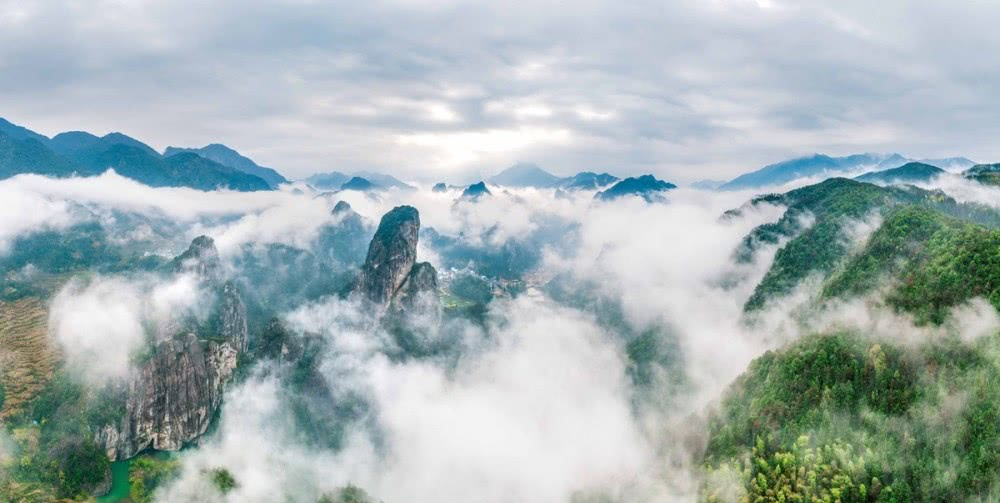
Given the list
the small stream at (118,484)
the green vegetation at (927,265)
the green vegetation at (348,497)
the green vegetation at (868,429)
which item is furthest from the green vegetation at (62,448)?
the green vegetation at (927,265)

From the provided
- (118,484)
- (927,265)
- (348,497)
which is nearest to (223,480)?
(348,497)

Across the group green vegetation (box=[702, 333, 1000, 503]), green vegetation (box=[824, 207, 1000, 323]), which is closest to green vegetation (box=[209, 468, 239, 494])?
green vegetation (box=[702, 333, 1000, 503])

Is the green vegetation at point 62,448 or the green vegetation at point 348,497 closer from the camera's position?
the green vegetation at point 348,497

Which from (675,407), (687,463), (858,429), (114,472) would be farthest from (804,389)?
(114,472)

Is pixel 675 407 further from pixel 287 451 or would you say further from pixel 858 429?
pixel 287 451

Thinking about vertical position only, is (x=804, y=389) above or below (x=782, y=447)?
above

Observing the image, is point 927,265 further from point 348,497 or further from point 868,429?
point 348,497

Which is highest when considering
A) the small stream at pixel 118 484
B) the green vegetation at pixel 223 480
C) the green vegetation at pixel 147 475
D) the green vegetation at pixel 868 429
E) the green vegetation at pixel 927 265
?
the green vegetation at pixel 927 265

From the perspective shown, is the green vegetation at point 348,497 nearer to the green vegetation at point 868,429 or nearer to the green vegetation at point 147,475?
the green vegetation at point 147,475
